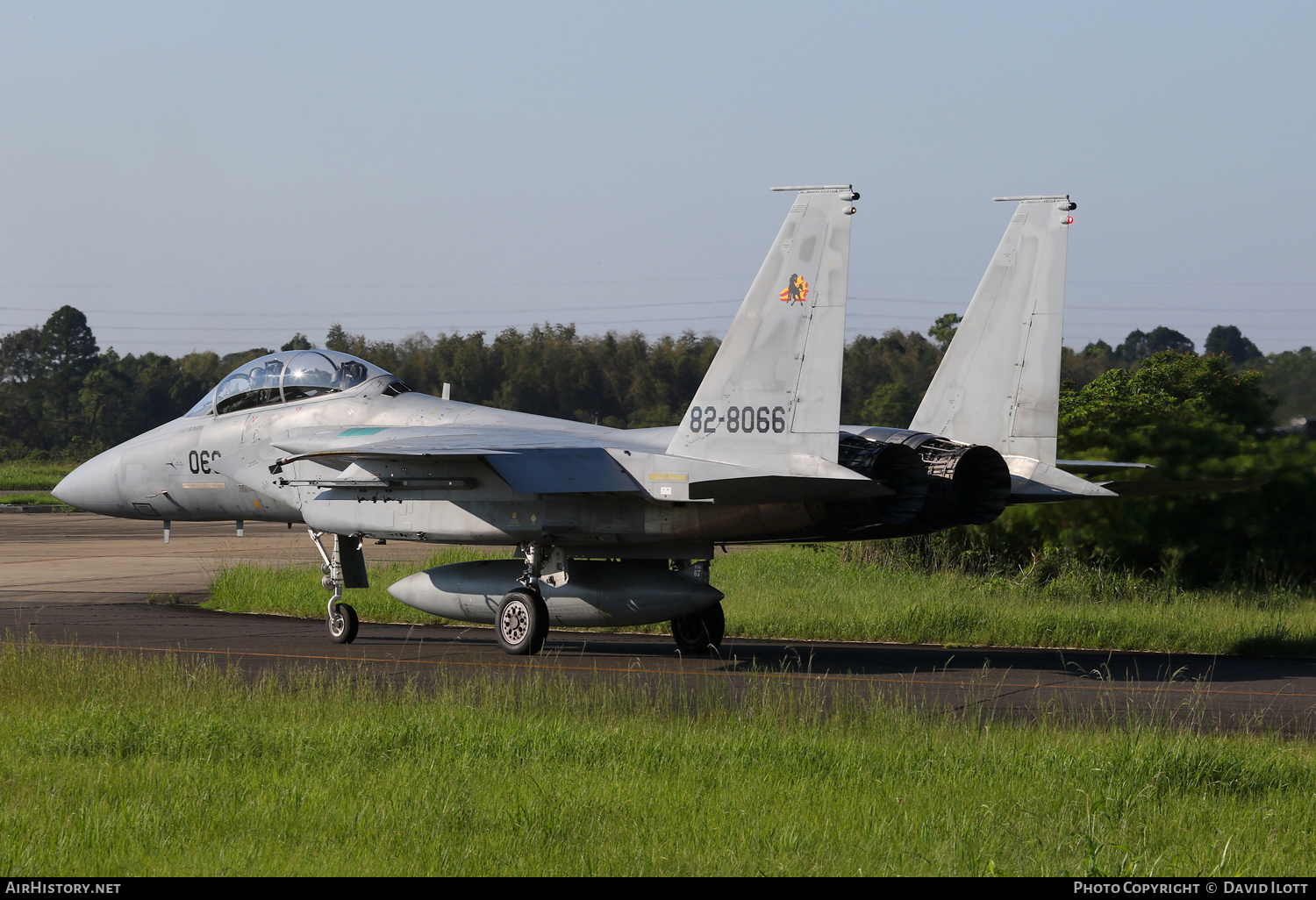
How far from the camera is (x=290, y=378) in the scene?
15.6 meters

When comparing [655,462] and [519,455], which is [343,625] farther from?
[655,462]

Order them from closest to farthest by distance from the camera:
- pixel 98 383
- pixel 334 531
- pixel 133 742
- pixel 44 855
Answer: pixel 44 855 → pixel 133 742 → pixel 334 531 → pixel 98 383

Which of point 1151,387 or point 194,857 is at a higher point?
point 1151,387

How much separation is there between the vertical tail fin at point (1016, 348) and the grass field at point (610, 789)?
5.13 m

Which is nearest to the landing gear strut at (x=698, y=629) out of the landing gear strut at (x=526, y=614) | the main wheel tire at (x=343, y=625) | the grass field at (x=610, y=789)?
the landing gear strut at (x=526, y=614)

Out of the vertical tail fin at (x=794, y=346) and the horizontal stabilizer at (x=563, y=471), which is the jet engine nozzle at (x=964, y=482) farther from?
the horizontal stabilizer at (x=563, y=471)

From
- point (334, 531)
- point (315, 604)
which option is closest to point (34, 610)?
point (315, 604)

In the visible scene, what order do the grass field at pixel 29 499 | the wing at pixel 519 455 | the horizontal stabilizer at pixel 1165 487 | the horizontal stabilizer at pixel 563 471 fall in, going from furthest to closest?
1. the grass field at pixel 29 499
2. the horizontal stabilizer at pixel 1165 487
3. the horizontal stabilizer at pixel 563 471
4. the wing at pixel 519 455

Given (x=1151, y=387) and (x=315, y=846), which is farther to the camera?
(x=1151, y=387)

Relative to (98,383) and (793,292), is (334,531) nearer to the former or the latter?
(793,292)

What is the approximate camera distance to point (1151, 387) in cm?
2266

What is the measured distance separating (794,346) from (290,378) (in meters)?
7.27

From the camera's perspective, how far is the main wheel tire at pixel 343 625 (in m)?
14.7
